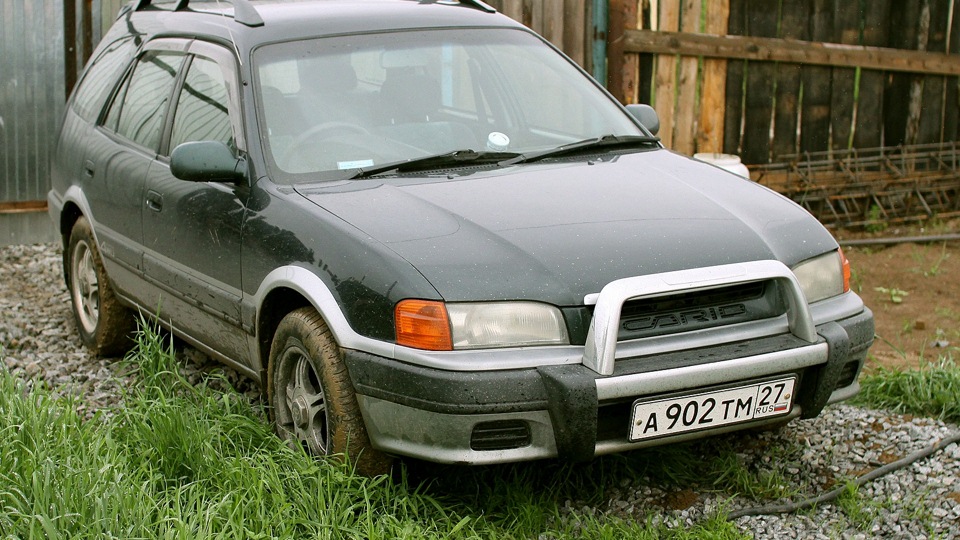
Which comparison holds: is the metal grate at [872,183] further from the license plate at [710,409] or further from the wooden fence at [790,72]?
the license plate at [710,409]

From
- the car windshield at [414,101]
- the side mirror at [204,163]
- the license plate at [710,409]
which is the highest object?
the car windshield at [414,101]

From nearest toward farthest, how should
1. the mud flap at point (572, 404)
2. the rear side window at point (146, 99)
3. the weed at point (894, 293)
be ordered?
the mud flap at point (572, 404), the rear side window at point (146, 99), the weed at point (894, 293)

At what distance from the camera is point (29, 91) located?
329 inches

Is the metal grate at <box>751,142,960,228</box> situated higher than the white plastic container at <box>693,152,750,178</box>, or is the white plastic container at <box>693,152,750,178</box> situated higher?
the white plastic container at <box>693,152,750,178</box>

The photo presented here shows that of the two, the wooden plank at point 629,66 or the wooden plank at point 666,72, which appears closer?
the wooden plank at point 629,66

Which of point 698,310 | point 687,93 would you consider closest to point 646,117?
point 698,310

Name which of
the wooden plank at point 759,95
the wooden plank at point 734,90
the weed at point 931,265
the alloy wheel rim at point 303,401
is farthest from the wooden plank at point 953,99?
the alloy wheel rim at point 303,401

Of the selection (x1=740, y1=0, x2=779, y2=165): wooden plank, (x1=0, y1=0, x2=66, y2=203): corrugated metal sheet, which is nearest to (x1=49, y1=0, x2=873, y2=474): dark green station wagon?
(x1=0, y1=0, x2=66, y2=203): corrugated metal sheet

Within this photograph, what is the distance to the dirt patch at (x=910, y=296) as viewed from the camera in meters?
6.82

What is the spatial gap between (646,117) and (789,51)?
459cm

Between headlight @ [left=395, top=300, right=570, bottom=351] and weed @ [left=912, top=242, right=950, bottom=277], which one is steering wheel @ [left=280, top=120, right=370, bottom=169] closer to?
headlight @ [left=395, top=300, right=570, bottom=351]

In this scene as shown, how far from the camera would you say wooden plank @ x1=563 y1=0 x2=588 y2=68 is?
9.00 meters

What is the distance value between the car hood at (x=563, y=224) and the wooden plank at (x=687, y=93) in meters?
4.86

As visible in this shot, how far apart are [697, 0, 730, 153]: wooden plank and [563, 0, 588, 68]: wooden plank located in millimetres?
1053
